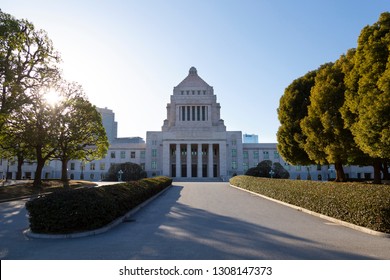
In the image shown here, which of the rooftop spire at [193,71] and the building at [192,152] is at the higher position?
the rooftop spire at [193,71]

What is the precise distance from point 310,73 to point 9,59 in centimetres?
2672

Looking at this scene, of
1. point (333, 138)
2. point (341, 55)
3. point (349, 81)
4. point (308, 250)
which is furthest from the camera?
point (341, 55)

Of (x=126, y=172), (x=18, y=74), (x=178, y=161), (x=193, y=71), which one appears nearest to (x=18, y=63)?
(x=18, y=74)

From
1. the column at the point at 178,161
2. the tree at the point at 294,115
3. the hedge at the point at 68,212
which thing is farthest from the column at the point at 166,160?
the hedge at the point at 68,212

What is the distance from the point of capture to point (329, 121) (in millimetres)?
19016

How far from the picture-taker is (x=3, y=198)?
67.9 ft

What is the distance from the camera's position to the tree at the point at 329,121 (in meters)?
18.8

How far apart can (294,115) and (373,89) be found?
36.7 feet

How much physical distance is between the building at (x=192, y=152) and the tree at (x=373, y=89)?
52.1 meters

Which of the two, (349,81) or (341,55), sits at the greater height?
(341,55)

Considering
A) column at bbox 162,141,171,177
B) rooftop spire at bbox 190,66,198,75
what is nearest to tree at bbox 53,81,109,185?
column at bbox 162,141,171,177

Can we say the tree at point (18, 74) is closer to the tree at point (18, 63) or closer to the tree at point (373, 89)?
the tree at point (18, 63)
